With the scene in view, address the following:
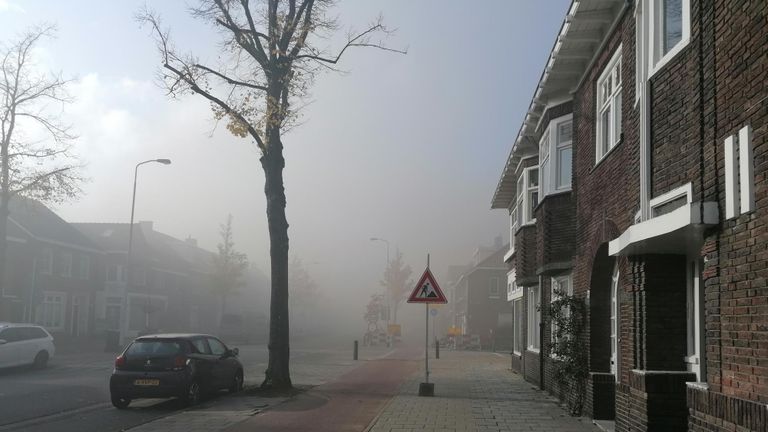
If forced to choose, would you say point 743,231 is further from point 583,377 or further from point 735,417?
point 583,377

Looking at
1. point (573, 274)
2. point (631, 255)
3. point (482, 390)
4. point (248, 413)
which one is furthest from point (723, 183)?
point (482, 390)

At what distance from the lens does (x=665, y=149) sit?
8102mm

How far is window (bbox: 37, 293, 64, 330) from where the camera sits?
44.7 metres

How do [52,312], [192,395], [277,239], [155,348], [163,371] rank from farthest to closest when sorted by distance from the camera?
[52,312]
[277,239]
[155,348]
[192,395]
[163,371]

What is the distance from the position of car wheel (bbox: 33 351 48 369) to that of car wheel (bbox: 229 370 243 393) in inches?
391

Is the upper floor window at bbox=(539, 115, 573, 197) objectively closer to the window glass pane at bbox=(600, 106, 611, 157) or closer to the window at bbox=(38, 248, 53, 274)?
the window glass pane at bbox=(600, 106, 611, 157)

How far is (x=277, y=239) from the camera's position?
18.8m

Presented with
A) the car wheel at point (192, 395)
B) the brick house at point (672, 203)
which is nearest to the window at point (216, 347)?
the car wheel at point (192, 395)

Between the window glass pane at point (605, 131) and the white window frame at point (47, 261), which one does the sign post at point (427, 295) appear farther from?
the white window frame at point (47, 261)

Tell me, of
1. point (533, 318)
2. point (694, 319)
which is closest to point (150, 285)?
point (533, 318)

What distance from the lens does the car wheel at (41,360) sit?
24078 mm

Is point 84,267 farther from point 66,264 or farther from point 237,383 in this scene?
point 237,383

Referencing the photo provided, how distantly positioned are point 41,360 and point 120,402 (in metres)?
11.3

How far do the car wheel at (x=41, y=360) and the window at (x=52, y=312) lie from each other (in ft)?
70.4
